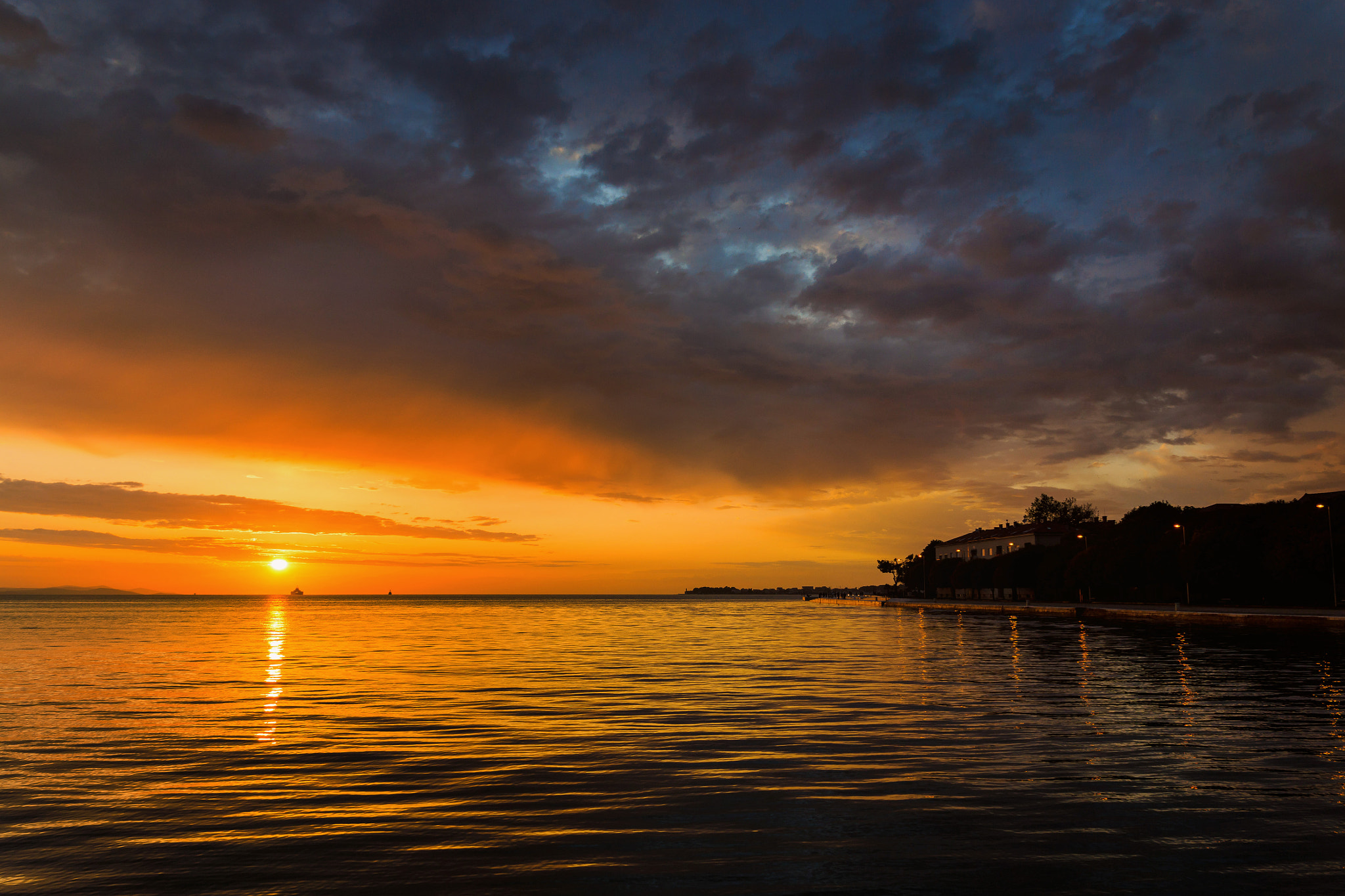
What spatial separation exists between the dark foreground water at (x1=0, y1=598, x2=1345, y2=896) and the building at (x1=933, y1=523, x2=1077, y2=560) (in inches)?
5081

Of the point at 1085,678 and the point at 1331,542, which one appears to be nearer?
the point at 1085,678

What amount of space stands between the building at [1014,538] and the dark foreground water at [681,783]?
5081 inches

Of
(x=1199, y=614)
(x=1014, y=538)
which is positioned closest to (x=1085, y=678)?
(x=1199, y=614)

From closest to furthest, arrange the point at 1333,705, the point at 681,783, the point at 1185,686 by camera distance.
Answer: the point at 681,783
the point at 1333,705
the point at 1185,686

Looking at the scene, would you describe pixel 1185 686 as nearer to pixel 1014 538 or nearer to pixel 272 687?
pixel 272 687

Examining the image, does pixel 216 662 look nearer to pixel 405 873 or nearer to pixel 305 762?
pixel 305 762

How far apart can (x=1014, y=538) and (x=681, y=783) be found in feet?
582

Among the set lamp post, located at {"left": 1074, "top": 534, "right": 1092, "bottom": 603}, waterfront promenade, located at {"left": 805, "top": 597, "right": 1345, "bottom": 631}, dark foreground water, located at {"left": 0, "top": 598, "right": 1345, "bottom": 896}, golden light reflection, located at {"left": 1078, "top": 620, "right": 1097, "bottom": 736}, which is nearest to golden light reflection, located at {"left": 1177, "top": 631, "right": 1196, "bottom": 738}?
dark foreground water, located at {"left": 0, "top": 598, "right": 1345, "bottom": 896}

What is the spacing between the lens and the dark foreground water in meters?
10.2

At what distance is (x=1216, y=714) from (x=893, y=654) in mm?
25511

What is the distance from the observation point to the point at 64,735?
68.7 feet

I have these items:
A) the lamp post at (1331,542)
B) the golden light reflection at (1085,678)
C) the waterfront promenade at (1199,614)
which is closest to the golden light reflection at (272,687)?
the golden light reflection at (1085,678)

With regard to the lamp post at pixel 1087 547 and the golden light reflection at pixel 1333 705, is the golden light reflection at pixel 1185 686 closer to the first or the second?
the golden light reflection at pixel 1333 705

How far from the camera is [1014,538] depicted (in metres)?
177
